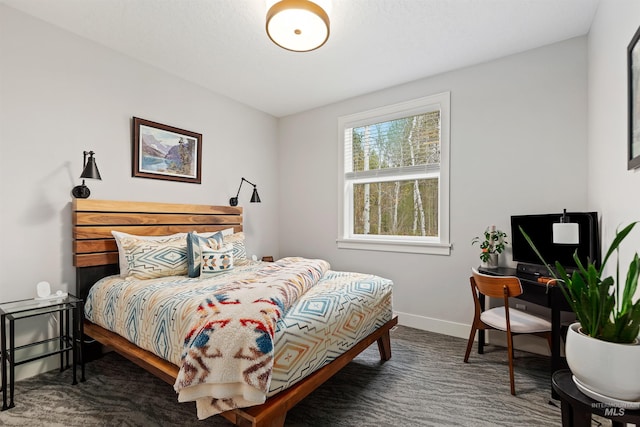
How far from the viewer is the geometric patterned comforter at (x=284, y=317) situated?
1571mm

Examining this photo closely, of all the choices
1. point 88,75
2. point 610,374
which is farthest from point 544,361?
point 88,75

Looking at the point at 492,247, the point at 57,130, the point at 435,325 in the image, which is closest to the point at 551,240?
the point at 492,247

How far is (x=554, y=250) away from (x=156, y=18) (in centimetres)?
352

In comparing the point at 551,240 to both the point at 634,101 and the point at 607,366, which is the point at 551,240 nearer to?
the point at 634,101

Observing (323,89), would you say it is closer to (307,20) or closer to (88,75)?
(307,20)

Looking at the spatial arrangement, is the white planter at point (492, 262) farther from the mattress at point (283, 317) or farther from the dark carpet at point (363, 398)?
the mattress at point (283, 317)

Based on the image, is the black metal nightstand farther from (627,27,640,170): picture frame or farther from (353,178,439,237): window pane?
(627,27,640,170): picture frame

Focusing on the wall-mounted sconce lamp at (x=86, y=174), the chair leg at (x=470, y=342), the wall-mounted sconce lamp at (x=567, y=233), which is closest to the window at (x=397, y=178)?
the chair leg at (x=470, y=342)

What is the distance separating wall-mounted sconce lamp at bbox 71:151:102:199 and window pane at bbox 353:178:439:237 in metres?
2.66

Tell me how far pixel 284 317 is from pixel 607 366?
1.28 meters

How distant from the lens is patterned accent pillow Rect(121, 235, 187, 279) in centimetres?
246

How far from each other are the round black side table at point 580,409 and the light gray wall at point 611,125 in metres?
0.74

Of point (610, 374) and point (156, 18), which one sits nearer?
point (610, 374)

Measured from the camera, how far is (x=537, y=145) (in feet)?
8.87
